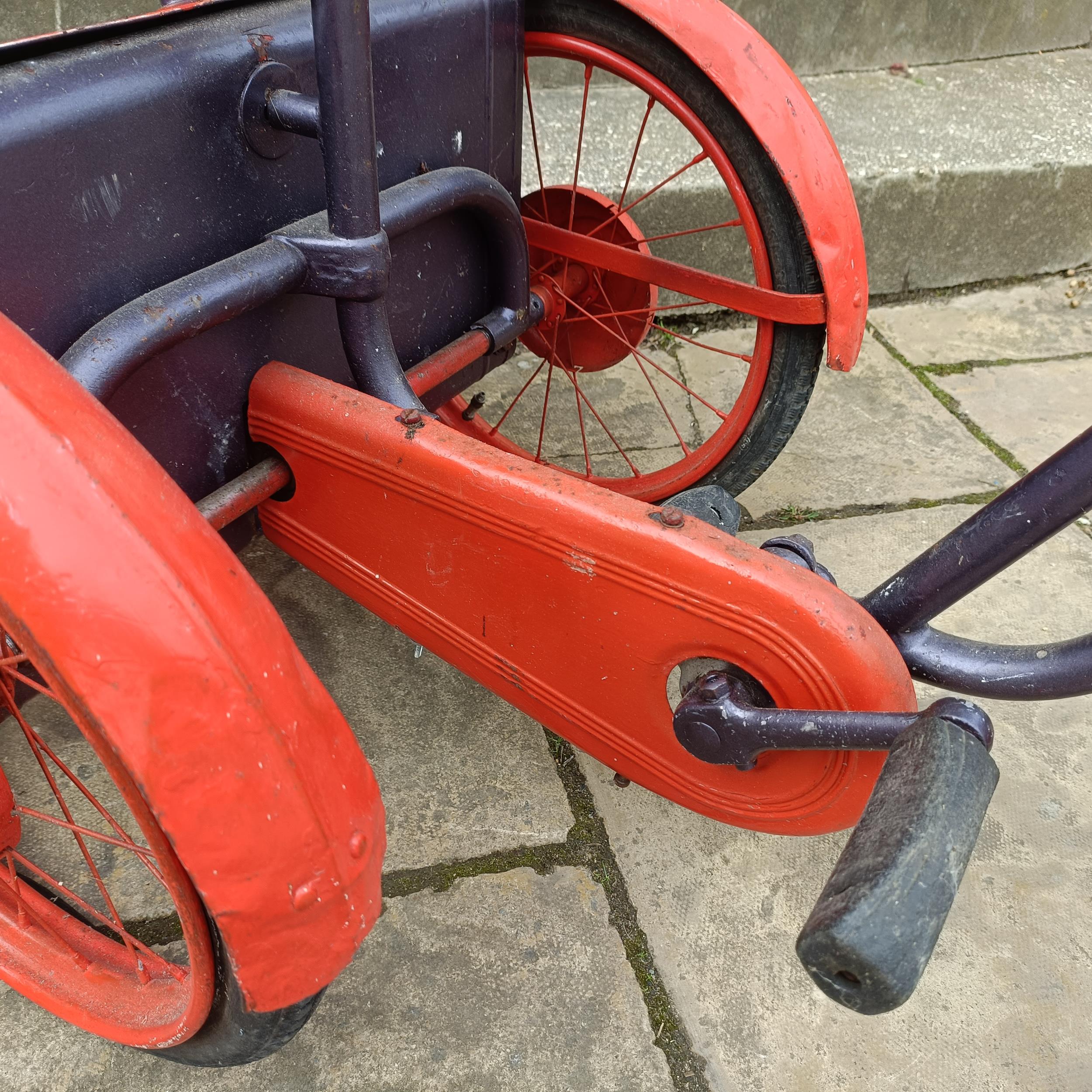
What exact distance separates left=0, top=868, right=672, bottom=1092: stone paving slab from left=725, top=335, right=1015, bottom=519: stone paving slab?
0.97m

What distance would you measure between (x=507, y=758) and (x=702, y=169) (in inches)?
65.2

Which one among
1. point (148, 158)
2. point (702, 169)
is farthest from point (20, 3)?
point (148, 158)

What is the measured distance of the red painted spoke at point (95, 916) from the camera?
96cm

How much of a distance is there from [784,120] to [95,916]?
1323 mm

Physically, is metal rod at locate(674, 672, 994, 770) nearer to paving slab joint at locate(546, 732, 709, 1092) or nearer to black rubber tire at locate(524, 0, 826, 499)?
paving slab joint at locate(546, 732, 709, 1092)

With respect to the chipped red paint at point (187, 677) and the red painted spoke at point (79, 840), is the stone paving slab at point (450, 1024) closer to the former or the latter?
the red painted spoke at point (79, 840)

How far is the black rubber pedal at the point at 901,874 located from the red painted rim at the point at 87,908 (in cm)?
46

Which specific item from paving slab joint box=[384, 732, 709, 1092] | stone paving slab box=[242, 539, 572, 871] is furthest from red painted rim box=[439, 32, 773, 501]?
paving slab joint box=[384, 732, 709, 1092]

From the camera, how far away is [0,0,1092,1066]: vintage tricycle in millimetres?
654

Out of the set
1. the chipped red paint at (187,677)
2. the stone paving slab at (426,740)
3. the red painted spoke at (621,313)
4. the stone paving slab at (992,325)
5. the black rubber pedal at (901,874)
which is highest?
the chipped red paint at (187,677)

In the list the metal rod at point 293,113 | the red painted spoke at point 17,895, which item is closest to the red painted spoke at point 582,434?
the metal rod at point 293,113

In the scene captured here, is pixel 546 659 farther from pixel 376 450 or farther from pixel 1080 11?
pixel 1080 11

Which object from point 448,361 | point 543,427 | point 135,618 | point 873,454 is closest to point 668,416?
point 543,427

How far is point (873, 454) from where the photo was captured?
2.04m
